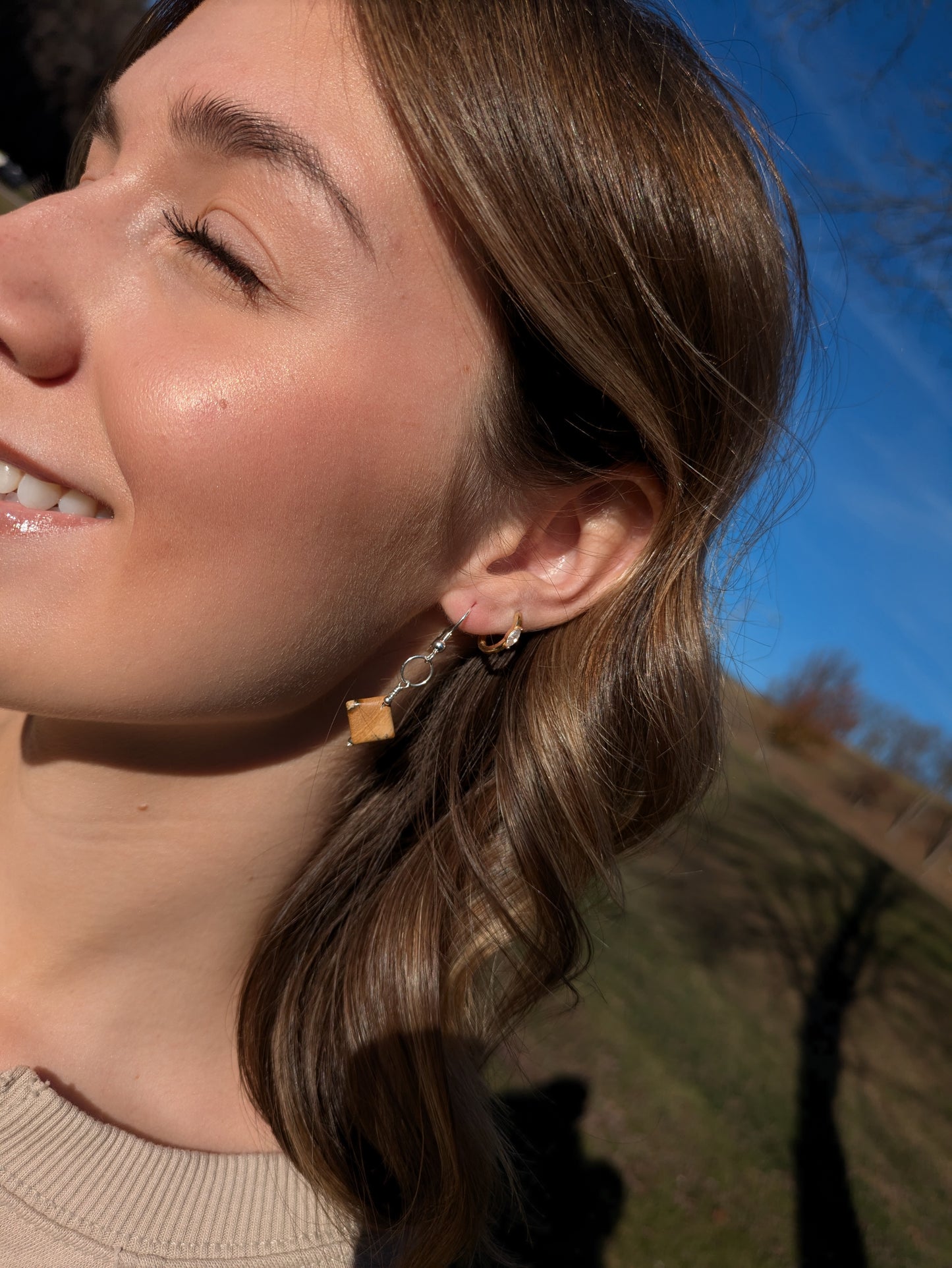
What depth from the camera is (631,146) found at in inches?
59.5

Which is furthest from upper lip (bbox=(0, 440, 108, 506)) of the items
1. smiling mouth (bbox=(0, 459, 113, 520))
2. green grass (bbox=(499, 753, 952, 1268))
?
green grass (bbox=(499, 753, 952, 1268))

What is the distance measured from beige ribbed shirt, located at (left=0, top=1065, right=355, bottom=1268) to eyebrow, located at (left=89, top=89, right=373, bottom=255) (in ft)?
5.22

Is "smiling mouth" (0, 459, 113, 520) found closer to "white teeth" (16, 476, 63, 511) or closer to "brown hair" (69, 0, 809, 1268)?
"white teeth" (16, 476, 63, 511)

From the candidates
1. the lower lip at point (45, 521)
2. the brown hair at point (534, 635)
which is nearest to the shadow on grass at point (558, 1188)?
the brown hair at point (534, 635)

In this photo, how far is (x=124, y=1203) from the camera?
156cm

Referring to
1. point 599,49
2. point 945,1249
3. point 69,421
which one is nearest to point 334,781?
point 69,421

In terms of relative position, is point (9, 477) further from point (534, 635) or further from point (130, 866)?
point (534, 635)

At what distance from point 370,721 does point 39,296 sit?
90 centimetres

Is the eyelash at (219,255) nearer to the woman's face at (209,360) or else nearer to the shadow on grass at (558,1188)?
the woman's face at (209,360)

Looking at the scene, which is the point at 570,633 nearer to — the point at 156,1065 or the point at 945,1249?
the point at 156,1065

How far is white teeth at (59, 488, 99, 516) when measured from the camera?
1.35 meters

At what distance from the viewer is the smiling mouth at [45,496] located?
1340mm

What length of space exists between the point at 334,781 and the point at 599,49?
1.49 metres

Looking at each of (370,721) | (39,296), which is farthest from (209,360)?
(370,721)
